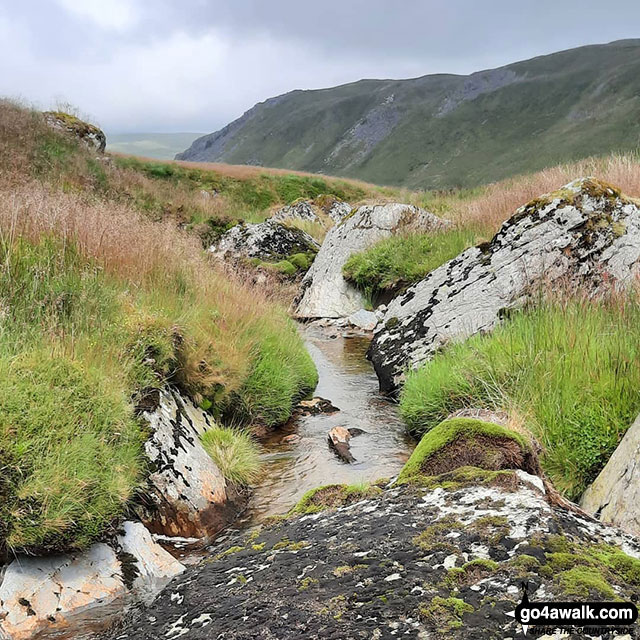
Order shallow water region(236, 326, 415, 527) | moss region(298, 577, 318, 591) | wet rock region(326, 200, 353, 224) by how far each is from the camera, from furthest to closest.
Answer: wet rock region(326, 200, 353, 224) < shallow water region(236, 326, 415, 527) < moss region(298, 577, 318, 591)

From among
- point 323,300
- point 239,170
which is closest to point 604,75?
point 239,170

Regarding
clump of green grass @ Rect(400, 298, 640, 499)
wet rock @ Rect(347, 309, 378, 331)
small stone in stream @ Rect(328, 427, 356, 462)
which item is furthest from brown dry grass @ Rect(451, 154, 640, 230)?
small stone in stream @ Rect(328, 427, 356, 462)

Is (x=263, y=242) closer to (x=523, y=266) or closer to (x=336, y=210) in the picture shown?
(x=336, y=210)

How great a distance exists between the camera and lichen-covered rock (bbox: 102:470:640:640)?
223cm

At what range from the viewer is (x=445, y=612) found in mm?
2213

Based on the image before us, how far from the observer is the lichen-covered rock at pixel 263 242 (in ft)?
65.3

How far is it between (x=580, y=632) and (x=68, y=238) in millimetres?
6434

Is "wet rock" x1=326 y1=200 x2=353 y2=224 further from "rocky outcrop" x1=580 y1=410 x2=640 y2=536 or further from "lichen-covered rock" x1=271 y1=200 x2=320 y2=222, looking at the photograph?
"rocky outcrop" x1=580 y1=410 x2=640 y2=536

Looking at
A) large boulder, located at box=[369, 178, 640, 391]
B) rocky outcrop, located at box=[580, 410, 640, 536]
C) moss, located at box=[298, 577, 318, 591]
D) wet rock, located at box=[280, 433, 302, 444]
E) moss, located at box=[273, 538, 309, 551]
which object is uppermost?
large boulder, located at box=[369, 178, 640, 391]

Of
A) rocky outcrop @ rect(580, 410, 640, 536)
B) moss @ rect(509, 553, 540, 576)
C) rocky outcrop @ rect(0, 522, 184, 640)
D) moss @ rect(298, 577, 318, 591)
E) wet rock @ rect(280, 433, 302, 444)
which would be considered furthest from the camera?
wet rock @ rect(280, 433, 302, 444)

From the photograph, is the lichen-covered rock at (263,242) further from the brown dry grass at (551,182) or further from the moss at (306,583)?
the moss at (306,583)

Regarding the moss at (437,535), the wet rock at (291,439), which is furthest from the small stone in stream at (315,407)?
the moss at (437,535)

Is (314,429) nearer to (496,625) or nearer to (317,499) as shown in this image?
(317,499)

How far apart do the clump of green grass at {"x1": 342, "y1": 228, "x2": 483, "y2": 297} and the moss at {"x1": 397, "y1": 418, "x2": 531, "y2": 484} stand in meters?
10.8
